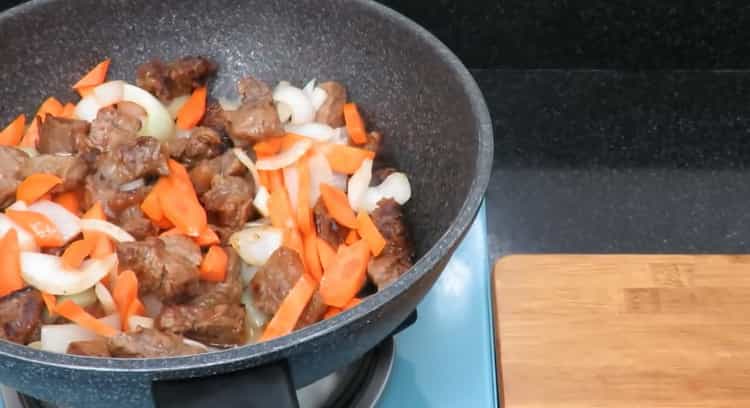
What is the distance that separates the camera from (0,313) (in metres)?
0.91

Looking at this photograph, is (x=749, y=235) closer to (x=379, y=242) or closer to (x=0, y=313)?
(x=379, y=242)

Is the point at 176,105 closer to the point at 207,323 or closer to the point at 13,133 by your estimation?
the point at 13,133

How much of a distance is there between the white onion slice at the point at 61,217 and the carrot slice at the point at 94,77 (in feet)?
0.80

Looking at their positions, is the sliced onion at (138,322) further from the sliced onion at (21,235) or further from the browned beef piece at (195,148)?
the browned beef piece at (195,148)

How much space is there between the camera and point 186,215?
1.08 meters

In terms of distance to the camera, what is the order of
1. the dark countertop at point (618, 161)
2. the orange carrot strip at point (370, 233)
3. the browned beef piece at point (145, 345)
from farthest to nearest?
the dark countertop at point (618, 161)
the orange carrot strip at point (370, 233)
the browned beef piece at point (145, 345)

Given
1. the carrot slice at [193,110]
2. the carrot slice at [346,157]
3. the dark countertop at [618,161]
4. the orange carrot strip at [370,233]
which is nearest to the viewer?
the orange carrot strip at [370,233]

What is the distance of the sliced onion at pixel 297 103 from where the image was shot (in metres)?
1.24

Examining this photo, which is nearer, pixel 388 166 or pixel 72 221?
pixel 72 221

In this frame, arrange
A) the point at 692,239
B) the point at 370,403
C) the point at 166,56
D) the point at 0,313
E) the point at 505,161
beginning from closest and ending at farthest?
1. the point at 0,313
2. the point at 370,403
3. the point at 166,56
4. the point at 692,239
5. the point at 505,161

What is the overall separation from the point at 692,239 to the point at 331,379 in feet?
2.86

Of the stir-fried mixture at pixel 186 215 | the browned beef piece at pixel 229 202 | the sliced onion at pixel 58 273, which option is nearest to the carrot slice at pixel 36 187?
the stir-fried mixture at pixel 186 215

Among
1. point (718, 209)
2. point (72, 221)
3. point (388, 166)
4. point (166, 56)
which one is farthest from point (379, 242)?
point (718, 209)

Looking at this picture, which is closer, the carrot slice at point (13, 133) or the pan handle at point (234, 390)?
the pan handle at point (234, 390)
